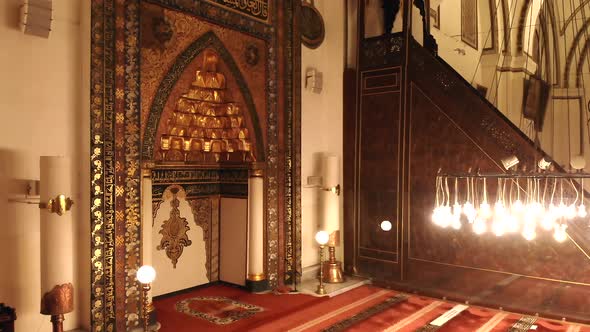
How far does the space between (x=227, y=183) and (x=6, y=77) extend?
2.67m

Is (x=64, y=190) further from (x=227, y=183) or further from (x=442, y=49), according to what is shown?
(x=442, y=49)

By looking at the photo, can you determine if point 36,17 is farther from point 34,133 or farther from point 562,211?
point 562,211

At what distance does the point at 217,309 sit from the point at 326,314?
1018 mm

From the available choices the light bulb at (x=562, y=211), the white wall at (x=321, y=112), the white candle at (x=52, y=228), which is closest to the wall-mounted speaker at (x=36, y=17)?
the white candle at (x=52, y=228)

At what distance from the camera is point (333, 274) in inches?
211

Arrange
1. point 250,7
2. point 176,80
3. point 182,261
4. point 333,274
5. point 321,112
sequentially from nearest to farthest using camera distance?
point 176,80
point 250,7
point 182,261
point 333,274
point 321,112

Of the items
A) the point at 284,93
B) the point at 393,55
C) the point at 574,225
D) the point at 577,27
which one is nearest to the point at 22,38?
the point at 284,93

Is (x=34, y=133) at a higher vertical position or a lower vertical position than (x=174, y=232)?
higher

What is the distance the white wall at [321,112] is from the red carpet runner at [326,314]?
0.95 metres

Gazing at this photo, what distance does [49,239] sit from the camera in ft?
10.1

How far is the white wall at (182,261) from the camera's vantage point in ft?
16.0

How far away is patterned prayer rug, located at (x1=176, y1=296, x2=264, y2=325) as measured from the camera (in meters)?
4.22

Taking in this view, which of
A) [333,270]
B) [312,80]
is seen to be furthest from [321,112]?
[333,270]

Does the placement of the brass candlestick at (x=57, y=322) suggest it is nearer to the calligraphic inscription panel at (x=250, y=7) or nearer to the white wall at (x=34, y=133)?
the white wall at (x=34, y=133)
